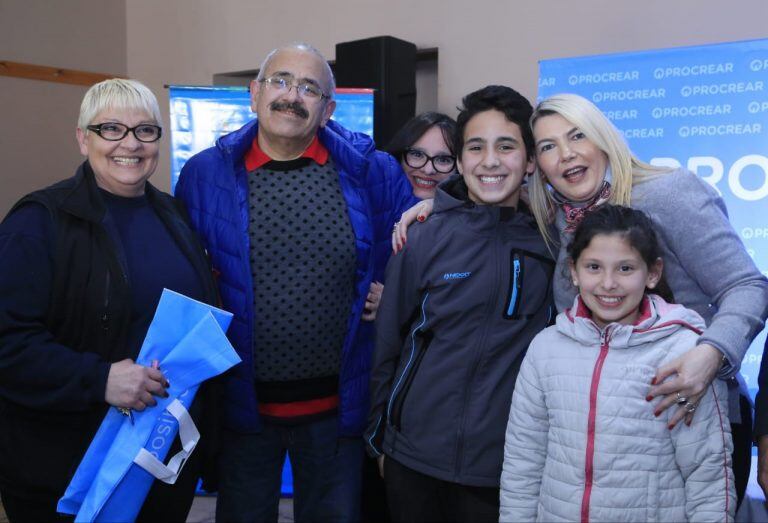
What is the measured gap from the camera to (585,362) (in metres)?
1.56

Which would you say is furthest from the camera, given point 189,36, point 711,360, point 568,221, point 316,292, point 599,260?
point 189,36

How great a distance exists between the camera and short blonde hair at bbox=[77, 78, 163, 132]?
68.3 inches

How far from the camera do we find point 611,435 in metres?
1.49

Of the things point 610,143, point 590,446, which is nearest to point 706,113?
point 610,143

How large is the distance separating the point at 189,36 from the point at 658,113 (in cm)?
465

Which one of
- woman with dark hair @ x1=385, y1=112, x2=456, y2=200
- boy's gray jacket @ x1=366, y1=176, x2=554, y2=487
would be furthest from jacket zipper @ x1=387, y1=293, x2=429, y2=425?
woman with dark hair @ x1=385, y1=112, x2=456, y2=200

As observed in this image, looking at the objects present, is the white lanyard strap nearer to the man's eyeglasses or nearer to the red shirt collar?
the red shirt collar

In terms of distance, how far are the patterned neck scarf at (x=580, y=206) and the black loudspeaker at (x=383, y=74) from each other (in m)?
2.75

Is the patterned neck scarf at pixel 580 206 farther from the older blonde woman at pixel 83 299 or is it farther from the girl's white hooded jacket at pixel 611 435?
the older blonde woman at pixel 83 299

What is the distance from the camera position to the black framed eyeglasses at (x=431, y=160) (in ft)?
9.25

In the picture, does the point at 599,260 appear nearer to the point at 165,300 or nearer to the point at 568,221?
the point at 568,221

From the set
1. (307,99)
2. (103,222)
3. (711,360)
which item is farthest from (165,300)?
(711,360)

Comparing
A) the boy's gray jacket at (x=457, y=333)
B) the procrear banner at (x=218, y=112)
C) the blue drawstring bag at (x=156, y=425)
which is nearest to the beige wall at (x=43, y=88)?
the procrear banner at (x=218, y=112)

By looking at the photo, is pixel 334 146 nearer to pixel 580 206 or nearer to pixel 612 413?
pixel 580 206
